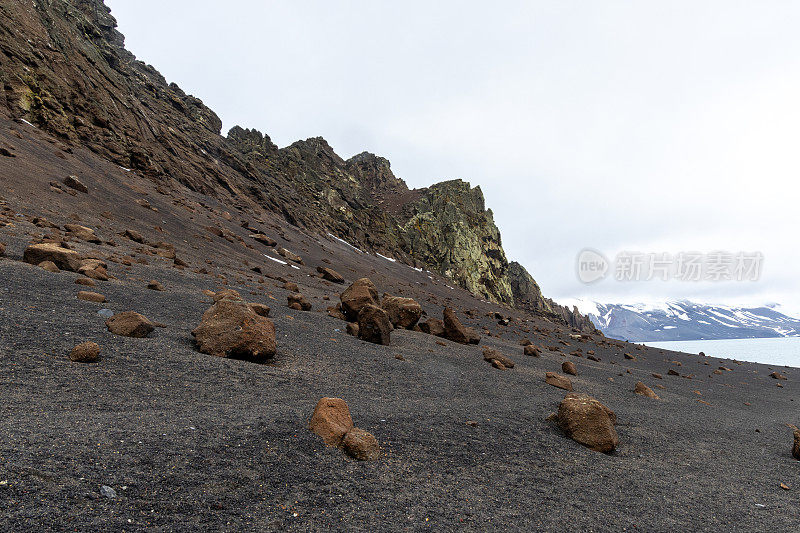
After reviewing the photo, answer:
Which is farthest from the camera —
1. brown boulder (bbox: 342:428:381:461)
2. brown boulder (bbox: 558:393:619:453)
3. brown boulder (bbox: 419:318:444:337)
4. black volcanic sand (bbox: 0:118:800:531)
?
brown boulder (bbox: 419:318:444:337)

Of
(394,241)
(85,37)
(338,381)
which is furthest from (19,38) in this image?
(394,241)

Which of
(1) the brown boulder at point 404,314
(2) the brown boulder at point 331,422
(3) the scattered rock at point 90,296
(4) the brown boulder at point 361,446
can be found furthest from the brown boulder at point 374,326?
(3) the scattered rock at point 90,296

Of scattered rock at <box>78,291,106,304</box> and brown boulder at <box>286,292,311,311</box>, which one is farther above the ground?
brown boulder at <box>286,292,311,311</box>

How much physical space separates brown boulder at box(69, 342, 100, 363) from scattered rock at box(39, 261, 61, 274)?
15.6 ft

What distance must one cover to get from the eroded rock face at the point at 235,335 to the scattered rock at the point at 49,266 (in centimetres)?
439

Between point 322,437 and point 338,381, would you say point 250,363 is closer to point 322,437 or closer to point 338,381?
point 338,381

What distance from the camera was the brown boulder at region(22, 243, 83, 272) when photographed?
8.17m

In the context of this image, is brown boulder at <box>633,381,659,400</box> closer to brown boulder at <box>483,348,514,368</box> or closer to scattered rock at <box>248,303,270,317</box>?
brown boulder at <box>483,348,514,368</box>

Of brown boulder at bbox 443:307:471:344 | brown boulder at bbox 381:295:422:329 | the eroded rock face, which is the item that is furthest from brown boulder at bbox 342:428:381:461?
brown boulder at bbox 443:307:471:344

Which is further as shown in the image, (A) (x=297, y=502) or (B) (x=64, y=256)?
(B) (x=64, y=256)

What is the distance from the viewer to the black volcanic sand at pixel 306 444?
2.74m

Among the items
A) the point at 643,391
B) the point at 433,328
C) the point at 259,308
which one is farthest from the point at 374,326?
the point at 643,391

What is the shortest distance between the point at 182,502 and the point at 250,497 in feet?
1.63

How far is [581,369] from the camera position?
13.4 metres
